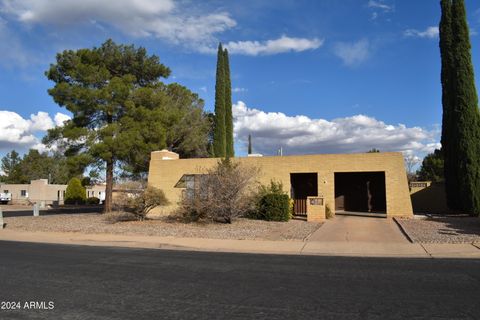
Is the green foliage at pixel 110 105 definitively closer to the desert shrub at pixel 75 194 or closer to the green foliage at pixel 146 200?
the green foliage at pixel 146 200

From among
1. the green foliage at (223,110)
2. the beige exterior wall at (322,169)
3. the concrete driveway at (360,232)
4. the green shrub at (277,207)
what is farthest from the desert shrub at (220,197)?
the green foliage at (223,110)

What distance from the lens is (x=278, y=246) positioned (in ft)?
47.9

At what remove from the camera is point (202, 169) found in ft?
91.9

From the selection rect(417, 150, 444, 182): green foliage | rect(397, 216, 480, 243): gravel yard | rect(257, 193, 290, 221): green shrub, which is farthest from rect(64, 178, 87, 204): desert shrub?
rect(397, 216, 480, 243): gravel yard

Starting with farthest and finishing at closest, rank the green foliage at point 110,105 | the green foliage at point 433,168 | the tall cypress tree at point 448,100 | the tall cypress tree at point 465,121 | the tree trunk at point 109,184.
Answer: the green foliage at point 433,168
the tree trunk at point 109,184
the green foliage at point 110,105
the tall cypress tree at point 448,100
the tall cypress tree at point 465,121

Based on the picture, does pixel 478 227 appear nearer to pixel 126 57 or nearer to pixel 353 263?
pixel 353 263

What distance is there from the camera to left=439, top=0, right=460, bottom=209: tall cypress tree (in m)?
25.5

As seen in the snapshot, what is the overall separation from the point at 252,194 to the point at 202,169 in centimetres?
535

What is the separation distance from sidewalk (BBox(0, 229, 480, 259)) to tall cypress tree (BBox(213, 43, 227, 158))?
21.6 m

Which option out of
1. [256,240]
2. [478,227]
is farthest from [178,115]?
[478,227]

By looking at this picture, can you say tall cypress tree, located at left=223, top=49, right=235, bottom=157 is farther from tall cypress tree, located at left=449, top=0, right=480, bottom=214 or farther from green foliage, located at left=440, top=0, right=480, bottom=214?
tall cypress tree, located at left=449, top=0, right=480, bottom=214

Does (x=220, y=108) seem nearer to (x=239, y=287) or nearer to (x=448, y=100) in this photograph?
(x=448, y=100)

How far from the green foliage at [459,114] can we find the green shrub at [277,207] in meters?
9.94

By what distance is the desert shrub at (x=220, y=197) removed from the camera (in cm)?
2053
